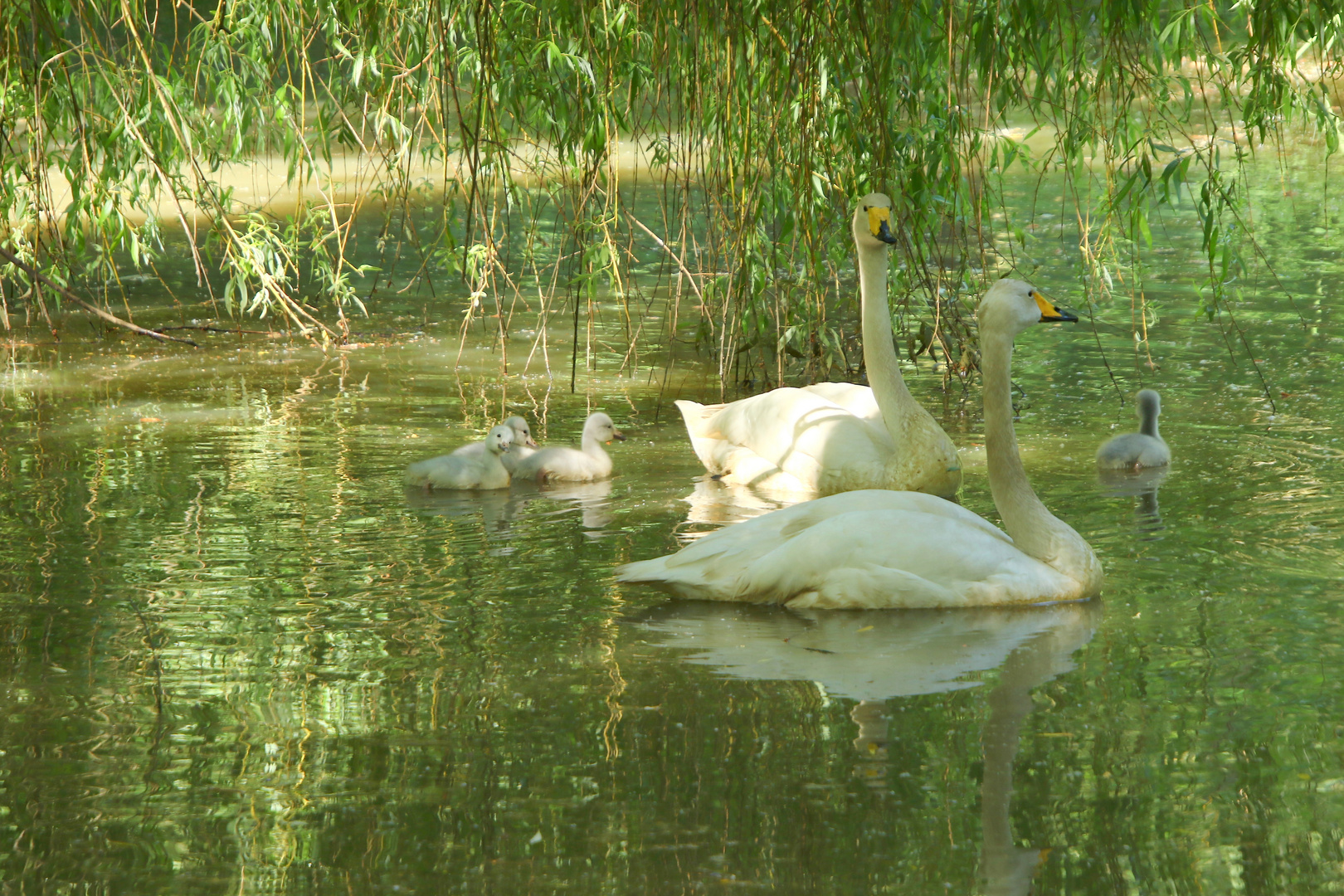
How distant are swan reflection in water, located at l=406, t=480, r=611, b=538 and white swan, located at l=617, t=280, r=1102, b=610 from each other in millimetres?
1161

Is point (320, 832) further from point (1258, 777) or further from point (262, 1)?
point (262, 1)

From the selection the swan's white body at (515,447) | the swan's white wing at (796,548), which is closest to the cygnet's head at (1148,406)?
the swan's white wing at (796,548)

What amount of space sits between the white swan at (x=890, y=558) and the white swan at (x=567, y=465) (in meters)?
1.92

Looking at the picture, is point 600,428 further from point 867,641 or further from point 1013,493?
point 867,641

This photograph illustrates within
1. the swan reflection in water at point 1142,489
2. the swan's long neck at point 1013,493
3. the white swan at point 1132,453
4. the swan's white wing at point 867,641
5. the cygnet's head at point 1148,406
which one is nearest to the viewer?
the swan's white wing at point 867,641

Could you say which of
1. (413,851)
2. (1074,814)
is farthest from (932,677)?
(413,851)

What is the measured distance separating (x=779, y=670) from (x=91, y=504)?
359 centimetres

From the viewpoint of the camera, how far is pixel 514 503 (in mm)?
7199

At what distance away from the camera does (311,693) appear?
451cm

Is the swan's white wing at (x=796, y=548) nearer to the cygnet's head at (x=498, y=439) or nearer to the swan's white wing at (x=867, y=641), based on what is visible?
the swan's white wing at (x=867, y=641)

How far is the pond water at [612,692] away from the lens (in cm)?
349

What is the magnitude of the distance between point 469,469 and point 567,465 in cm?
49

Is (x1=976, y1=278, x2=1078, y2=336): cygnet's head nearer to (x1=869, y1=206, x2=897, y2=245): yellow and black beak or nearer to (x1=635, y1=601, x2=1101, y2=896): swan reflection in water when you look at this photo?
(x1=635, y1=601, x2=1101, y2=896): swan reflection in water

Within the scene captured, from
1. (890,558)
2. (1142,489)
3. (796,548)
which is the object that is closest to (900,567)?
(890,558)
